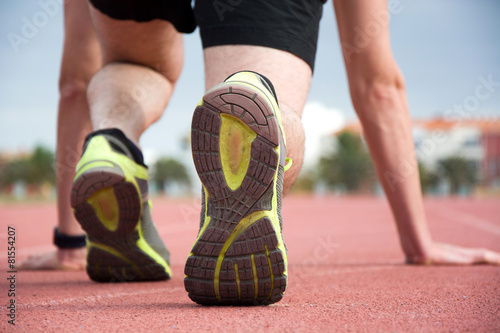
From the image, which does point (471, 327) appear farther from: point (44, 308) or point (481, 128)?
point (481, 128)

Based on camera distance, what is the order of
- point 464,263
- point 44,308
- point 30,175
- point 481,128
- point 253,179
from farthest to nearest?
1. point 481,128
2. point 30,175
3. point 464,263
4. point 44,308
5. point 253,179

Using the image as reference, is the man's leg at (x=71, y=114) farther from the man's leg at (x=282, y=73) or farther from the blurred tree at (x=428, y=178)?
the blurred tree at (x=428, y=178)

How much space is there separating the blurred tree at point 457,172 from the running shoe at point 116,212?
4274cm

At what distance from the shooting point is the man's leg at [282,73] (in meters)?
1.31

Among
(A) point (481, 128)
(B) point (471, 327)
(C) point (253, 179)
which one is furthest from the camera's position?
(A) point (481, 128)

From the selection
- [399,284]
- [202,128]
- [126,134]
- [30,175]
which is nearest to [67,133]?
[126,134]

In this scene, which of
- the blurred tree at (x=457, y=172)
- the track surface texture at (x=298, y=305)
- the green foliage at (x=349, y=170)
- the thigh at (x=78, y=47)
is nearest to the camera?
the track surface texture at (x=298, y=305)

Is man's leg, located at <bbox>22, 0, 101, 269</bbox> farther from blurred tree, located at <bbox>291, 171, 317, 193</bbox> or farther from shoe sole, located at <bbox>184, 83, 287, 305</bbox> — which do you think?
blurred tree, located at <bbox>291, 171, 317, 193</bbox>

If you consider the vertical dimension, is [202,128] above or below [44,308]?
above

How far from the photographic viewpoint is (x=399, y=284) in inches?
63.7

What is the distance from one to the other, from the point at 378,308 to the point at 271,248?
0.30 m

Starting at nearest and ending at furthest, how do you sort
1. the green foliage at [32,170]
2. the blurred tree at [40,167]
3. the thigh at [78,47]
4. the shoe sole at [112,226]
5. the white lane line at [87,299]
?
the white lane line at [87,299], the shoe sole at [112,226], the thigh at [78,47], the blurred tree at [40,167], the green foliage at [32,170]

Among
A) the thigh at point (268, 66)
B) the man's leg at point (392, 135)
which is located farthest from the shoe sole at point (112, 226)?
the man's leg at point (392, 135)

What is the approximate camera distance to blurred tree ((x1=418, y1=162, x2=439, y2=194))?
39750 millimetres
